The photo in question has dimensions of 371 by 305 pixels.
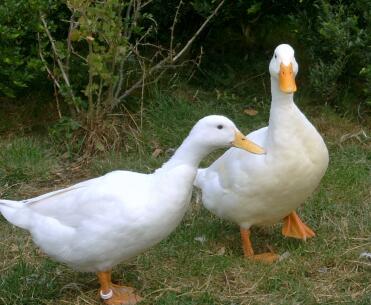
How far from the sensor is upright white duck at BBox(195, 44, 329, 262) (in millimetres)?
4105

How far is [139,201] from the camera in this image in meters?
3.68

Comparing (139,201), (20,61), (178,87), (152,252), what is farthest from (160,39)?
(139,201)

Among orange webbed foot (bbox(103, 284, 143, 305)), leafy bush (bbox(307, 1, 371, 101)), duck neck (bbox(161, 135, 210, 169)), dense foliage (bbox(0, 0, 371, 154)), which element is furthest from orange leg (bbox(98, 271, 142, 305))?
leafy bush (bbox(307, 1, 371, 101))

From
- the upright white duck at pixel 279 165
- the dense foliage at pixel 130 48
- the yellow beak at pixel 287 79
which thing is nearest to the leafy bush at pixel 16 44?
the dense foliage at pixel 130 48

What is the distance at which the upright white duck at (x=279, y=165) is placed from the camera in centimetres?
411

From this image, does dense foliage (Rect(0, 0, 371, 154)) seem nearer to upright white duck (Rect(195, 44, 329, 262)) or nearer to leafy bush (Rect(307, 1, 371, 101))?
leafy bush (Rect(307, 1, 371, 101))

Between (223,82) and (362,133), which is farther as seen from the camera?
(223,82)

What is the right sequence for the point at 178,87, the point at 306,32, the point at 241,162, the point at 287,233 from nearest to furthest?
1. the point at 241,162
2. the point at 287,233
3. the point at 306,32
4. the point at 178,87

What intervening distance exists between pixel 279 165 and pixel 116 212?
0.96 meters

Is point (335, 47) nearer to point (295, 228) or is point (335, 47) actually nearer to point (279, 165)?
point (295, 228)

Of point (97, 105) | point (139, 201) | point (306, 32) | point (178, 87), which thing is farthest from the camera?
point (178, 87)

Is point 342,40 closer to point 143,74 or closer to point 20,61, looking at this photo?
point 143,74

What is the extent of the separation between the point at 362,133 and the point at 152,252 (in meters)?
2.38

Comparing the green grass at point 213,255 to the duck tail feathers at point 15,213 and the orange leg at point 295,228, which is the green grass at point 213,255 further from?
the duck tail feathers at point 15,213
